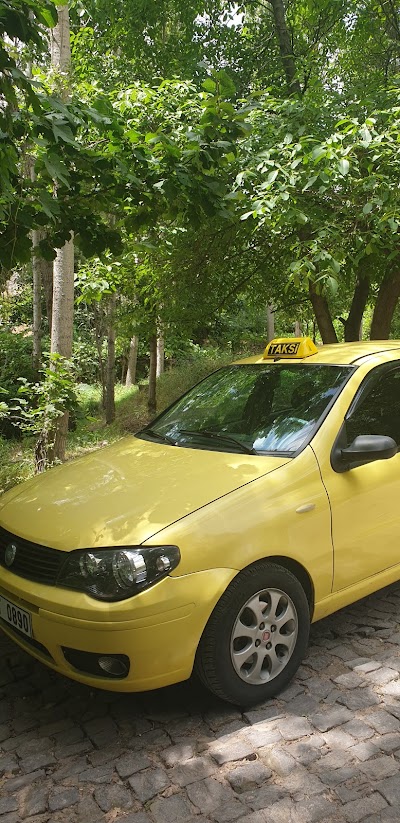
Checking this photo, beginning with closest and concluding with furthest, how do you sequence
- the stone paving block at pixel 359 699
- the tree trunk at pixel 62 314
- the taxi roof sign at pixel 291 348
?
1. the stone paving block at pixel 359 699
2. the taxi roof sign at pixel 291 348
3. the tree trunk at pixel 62 314

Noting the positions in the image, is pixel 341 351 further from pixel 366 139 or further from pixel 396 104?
pixel 396 104

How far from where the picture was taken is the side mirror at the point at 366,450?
3.19 meters

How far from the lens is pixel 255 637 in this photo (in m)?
2.81

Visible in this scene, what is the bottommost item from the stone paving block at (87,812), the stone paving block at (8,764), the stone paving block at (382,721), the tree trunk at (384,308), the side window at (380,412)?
Answer: the stone paving block at (8,764)

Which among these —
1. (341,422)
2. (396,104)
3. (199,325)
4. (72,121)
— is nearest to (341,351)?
(341,422)

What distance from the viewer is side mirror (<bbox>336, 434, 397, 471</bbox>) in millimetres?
3188

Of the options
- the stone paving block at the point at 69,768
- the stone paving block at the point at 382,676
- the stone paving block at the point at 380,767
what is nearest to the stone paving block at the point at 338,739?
the stone paving block at the point at 380,767

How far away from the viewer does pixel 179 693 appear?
3004 millimetres

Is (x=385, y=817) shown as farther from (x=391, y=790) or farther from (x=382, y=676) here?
(x=382, y=676)

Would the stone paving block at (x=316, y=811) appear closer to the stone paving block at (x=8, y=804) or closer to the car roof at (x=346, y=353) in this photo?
the stone paving block at (x=8, y=804)

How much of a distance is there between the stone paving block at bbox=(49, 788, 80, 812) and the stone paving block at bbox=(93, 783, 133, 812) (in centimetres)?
8

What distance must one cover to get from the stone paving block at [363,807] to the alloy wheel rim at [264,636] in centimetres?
70

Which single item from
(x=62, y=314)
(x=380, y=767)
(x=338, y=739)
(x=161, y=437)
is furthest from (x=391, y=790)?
(x=62, y=314)

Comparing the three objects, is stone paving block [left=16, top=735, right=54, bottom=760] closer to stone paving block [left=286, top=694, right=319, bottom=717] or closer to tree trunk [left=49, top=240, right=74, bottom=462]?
stone paving block [left=286, top=694, right=319, bottom=717]
